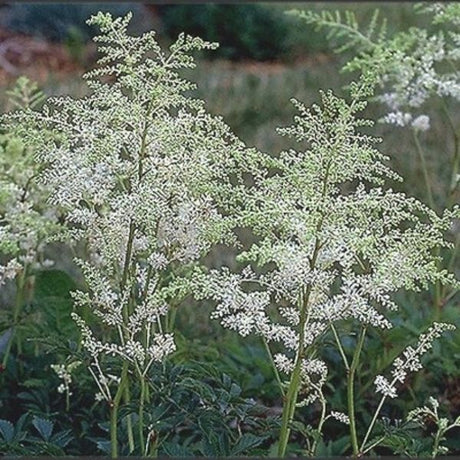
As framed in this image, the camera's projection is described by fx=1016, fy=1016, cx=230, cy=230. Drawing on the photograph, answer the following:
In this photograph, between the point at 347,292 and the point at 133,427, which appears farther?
the point at 133,427

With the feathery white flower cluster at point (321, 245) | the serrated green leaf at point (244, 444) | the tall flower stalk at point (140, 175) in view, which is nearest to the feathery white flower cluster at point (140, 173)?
the tall flower stalk at point (140, 175)

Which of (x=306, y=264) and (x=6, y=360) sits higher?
(x=306, y=264)

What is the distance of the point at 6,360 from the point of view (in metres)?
2.80

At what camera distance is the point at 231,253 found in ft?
15.6

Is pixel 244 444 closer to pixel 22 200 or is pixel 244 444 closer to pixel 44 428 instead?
pixel 44 428

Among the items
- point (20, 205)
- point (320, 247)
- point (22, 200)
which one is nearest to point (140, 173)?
point (320, 247)

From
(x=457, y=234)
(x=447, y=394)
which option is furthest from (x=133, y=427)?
(x=457, y=234)

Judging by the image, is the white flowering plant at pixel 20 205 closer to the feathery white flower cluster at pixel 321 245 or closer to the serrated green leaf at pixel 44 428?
the serrated green leaf at pixel 44 428

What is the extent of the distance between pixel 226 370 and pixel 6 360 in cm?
62

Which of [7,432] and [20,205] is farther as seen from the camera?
[20,205]

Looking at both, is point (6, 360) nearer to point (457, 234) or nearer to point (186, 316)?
point (186, 316)

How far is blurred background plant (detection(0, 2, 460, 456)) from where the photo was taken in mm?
2723

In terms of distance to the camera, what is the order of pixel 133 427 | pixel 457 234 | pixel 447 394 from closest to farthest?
pixel 133 427, pixel 447 394, pixel 457 234

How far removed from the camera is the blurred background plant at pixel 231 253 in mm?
2723
